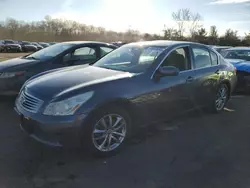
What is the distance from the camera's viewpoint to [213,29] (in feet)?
135

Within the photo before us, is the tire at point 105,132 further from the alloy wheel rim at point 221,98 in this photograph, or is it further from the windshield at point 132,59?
the alloy wheel rim at point 221,98

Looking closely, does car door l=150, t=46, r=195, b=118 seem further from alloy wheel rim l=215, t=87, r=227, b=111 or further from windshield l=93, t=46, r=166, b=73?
alloy wheel rim l=215, t=87, r=227, b=111

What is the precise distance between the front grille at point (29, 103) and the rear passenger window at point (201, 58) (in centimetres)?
292

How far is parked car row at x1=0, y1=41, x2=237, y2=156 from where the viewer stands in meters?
3.24

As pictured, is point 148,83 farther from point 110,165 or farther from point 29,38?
point 29,38

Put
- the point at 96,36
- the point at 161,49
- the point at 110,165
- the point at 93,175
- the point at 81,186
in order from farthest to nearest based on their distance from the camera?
1. the point at 96,36
2. the point at 161,49
3. the point at 110,165
4. the point at 93,175
5. the point at 81,186

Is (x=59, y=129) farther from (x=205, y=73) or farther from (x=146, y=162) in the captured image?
(x=205, y=73)

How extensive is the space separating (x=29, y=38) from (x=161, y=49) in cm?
7321

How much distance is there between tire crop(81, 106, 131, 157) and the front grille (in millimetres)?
666

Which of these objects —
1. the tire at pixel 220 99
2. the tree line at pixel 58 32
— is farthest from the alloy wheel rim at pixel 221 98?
the tree line at pixel 58 32

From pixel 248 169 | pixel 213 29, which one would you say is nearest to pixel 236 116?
pixel 248 169

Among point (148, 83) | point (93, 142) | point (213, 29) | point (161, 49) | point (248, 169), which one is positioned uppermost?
point (213, 29)

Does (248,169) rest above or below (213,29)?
below

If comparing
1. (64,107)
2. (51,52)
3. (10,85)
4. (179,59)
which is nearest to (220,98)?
(179,59)
